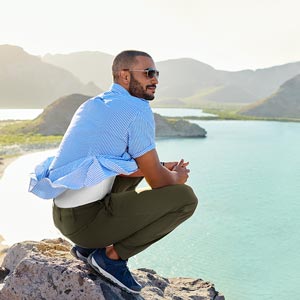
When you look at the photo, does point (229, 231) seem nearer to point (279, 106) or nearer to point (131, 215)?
point (131, 215)

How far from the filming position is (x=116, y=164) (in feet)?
10.7

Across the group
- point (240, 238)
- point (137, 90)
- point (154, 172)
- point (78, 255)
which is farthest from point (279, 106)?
point (154, 172)

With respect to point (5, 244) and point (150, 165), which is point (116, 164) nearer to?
point (150, 165)

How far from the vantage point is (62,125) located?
63969 millimetres

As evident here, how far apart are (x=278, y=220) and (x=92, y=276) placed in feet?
58.5

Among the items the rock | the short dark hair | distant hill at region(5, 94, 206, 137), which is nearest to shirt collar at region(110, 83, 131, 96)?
the short dark hair

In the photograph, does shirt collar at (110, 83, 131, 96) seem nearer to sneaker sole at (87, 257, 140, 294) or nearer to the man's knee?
the man's knee

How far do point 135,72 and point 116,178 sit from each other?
88cm

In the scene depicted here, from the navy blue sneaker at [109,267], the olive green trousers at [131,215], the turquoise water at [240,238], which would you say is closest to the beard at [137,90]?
the olive green trousers at [131,215]

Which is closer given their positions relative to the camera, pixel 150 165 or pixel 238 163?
pixel 150 165

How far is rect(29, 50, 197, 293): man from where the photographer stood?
3.25 m

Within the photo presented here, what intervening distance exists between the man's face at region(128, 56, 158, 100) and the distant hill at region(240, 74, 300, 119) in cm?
13564

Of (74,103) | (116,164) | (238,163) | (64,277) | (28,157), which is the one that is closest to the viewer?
(116,164)

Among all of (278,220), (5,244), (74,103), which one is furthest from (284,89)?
(5,244)
